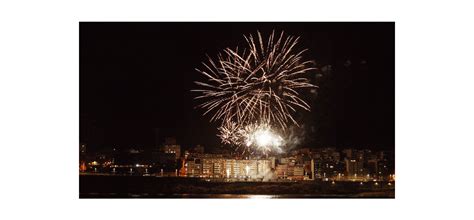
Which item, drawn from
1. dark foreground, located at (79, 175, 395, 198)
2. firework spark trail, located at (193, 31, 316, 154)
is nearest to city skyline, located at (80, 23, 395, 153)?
firework spark trail, located at (193, 31, 316, 154)

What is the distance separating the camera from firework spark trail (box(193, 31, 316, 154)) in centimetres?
673

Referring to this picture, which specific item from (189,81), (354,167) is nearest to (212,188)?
(189,81)

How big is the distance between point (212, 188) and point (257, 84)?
1.29 meters

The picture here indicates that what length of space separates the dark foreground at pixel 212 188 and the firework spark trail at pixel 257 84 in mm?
703

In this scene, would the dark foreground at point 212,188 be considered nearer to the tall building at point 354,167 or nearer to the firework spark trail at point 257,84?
the tall building at point 354,167

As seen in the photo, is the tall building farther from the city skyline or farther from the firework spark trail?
the firework spark trail

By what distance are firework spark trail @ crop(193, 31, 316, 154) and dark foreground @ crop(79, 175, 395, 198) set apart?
0.70 meters

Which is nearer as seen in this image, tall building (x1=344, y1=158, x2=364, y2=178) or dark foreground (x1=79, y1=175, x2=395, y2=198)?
dark foreground (x1=79, y1=175, x2=395, y2=198)

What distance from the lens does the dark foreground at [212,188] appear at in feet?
22.1

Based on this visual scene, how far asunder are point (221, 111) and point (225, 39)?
2.66ft

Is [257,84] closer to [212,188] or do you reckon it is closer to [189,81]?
[189,81]

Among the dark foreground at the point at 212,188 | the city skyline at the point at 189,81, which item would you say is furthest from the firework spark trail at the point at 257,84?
the dark foreground at the point at 212,188
